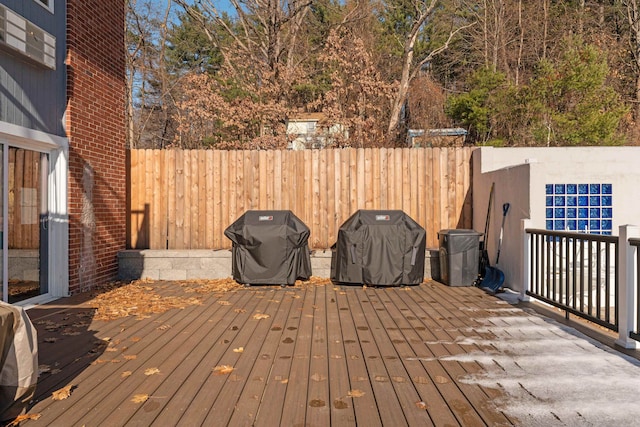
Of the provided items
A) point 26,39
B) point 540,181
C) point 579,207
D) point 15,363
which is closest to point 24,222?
point 26,39

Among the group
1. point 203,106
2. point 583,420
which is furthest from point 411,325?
point 203,106

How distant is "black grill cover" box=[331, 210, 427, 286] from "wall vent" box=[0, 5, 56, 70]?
14.8 ft

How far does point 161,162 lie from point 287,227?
9.48 feet

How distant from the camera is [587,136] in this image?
10133 mm

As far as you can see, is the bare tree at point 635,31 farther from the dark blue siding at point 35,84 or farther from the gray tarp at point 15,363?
the gray tarp at point 15,363

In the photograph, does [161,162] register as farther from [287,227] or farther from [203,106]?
[203,106]

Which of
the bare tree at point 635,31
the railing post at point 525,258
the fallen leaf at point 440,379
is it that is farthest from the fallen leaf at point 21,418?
the bare tree at point 635,31

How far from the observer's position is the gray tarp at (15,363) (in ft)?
8.00

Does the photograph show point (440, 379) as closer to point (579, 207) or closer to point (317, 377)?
point (317, 377)

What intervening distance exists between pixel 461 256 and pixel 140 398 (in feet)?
16.8

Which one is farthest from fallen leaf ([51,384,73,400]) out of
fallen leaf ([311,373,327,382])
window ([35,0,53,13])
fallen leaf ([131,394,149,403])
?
window ([35,0,53,13])

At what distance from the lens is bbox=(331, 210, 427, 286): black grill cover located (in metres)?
6.60

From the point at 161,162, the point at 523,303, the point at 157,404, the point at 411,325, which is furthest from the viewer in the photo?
the point at 161,162

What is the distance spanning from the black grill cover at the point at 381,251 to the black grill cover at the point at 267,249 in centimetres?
72
